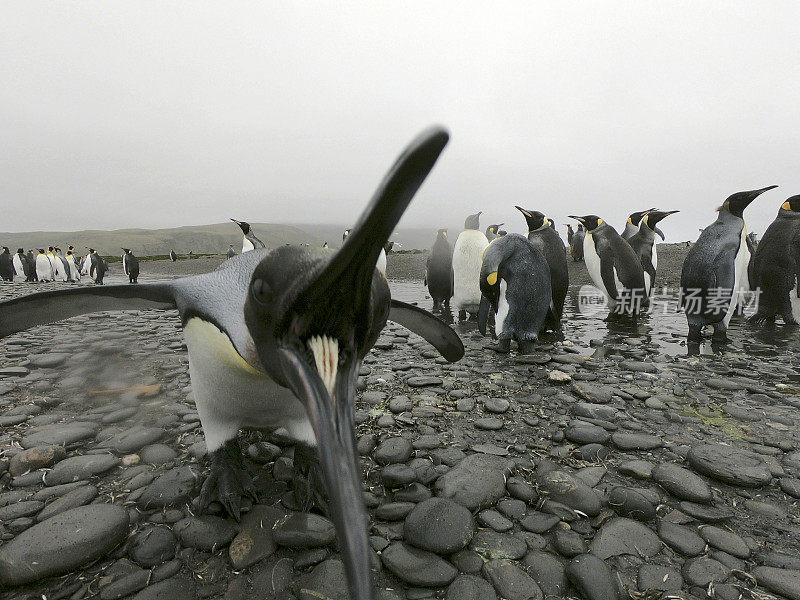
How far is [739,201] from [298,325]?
21.2 ft

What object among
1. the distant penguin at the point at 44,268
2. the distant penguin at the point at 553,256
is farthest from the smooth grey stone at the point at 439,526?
the distant penguin at the point at 44,268

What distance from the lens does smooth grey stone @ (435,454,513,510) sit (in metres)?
1.65

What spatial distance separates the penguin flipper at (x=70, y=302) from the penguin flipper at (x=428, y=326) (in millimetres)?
1023

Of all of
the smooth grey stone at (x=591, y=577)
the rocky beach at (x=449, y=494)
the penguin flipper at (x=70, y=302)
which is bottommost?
the rocky beach at (x=449, y=494)

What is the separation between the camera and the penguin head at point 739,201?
4926mm

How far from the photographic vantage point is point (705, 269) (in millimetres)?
5145

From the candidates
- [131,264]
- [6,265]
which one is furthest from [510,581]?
[6,265]

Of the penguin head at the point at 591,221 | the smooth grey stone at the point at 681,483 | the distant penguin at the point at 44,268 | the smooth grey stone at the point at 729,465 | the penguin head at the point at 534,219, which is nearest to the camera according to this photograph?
the smooth grey stone at the point at 681,483

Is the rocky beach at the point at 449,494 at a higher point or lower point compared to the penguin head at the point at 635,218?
lower

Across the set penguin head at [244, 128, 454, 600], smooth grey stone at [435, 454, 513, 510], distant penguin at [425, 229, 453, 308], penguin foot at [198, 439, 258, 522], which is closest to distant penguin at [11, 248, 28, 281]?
distant penguin at [425, 229, 453, 308]

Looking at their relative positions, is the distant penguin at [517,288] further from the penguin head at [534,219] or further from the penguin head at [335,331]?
the penguin head at [335,331]

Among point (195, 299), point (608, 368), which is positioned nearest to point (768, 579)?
point (195, 299)

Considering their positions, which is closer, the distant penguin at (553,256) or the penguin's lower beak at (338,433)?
the penguin's lower beak at (338,433)

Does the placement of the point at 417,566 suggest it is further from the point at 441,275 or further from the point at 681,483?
the point at 441,275
